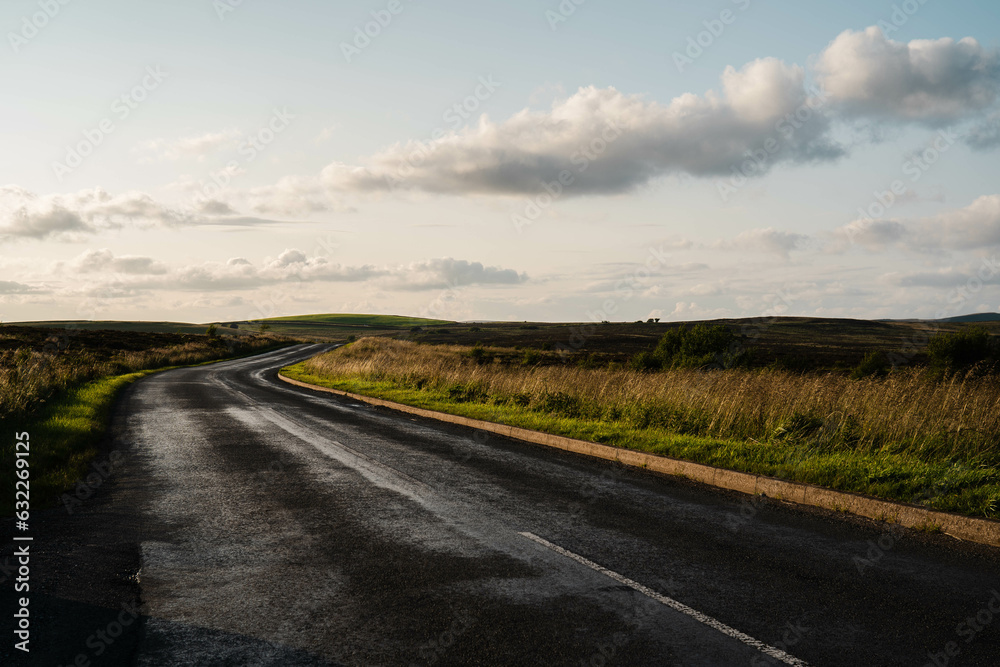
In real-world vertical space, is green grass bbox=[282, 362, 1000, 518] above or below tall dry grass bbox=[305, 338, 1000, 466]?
below

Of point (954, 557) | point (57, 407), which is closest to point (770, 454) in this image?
point (954, 557)

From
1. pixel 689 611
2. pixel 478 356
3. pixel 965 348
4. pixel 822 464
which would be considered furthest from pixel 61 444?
pixel 478 356

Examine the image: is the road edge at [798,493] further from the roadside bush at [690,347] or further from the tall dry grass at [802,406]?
the roadside bush at [690,347]

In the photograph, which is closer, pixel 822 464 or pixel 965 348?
pixel 822 464

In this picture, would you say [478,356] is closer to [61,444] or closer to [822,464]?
[61,444]

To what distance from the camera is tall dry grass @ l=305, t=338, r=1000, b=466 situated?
9.17m

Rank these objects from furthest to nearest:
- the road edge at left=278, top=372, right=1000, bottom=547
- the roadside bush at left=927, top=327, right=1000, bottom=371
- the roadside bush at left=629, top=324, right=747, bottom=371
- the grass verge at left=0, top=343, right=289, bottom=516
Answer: the roadside bush at left=629, top=324, right=747, bottom=371
the roadside bush at left=927, top=327, right=1000, bottom=371
the grass verge at left=0, top=343, right=289, bottom=516
the road edge at left=278, top=372, right=1000, bottom=547

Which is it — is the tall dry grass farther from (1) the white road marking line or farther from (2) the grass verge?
(2) the grass verge

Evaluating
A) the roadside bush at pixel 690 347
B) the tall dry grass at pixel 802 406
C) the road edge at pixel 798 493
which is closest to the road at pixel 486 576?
the road edge at pixel 798 493

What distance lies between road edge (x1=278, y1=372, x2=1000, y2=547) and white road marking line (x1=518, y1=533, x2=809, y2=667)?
3.62 m

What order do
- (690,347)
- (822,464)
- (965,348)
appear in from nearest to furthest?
(822,464), (965,348), (690,347)

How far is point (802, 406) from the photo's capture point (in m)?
11.4

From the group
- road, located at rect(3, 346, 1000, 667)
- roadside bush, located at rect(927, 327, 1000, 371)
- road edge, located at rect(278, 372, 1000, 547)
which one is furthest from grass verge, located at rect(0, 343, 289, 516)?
roadside bush, located at rect(927, 327, 1000, 371)

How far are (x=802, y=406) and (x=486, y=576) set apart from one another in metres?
8.31
